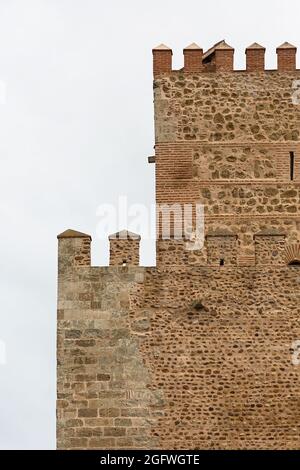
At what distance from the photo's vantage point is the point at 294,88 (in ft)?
168

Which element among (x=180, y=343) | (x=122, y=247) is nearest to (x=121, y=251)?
(x=122, y=247)

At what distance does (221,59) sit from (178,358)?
611cm

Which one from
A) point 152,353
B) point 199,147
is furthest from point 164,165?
point 152,353

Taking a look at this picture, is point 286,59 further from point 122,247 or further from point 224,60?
point 122,247

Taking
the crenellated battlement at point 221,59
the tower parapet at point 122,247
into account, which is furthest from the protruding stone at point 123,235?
the crenellated battlement at point 221,59

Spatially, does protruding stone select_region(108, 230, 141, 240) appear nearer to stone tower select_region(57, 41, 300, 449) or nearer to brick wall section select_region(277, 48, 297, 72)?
stone tower select_region(57, 41, 300, 449)

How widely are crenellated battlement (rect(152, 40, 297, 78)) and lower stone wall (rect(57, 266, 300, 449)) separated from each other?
426 cm

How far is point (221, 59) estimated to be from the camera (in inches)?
2021
